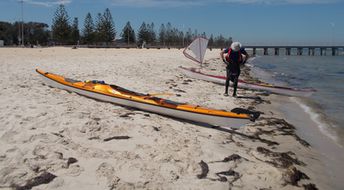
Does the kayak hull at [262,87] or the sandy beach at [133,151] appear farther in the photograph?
the kayak hull at [262,87]

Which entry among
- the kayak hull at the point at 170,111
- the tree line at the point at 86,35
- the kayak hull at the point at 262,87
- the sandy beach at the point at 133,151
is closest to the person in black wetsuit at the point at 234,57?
the kayak hull at the point at 262,87

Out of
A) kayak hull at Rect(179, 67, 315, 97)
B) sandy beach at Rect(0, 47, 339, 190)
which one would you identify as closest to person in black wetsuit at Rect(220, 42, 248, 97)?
kayak hull at Rect(179, 67, 315, 97)

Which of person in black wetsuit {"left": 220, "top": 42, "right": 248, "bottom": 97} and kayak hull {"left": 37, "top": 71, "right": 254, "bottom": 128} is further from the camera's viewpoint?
person in black wetsuit {"left": 220, "top": 42, "right": 248, "bottom": 97}

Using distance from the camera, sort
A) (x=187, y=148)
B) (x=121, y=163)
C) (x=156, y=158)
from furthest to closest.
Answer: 1. (x=187, y=148)
2. (x=156, y=158)
3. (x=121, y=163)

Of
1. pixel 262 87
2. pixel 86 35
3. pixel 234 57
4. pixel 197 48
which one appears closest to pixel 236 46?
pixel 234 57

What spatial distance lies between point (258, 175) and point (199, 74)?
31.7 ft

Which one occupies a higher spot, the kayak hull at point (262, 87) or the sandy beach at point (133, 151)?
the kayak hull at point (262, 87)

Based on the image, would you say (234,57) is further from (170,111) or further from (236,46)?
(170,111)

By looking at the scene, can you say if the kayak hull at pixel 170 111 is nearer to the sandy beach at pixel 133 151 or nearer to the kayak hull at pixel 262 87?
the sandy beach at pixel 133 151

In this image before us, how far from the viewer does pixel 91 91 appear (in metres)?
7.84

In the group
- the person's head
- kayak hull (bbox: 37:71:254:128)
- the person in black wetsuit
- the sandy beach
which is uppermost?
the person's head

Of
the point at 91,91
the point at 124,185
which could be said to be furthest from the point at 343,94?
the point at 124,185

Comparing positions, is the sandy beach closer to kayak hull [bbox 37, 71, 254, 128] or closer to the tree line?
kayak hull [bbox 37, 71, 254, 128]

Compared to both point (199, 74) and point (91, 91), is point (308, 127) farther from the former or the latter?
point (199, 74)
